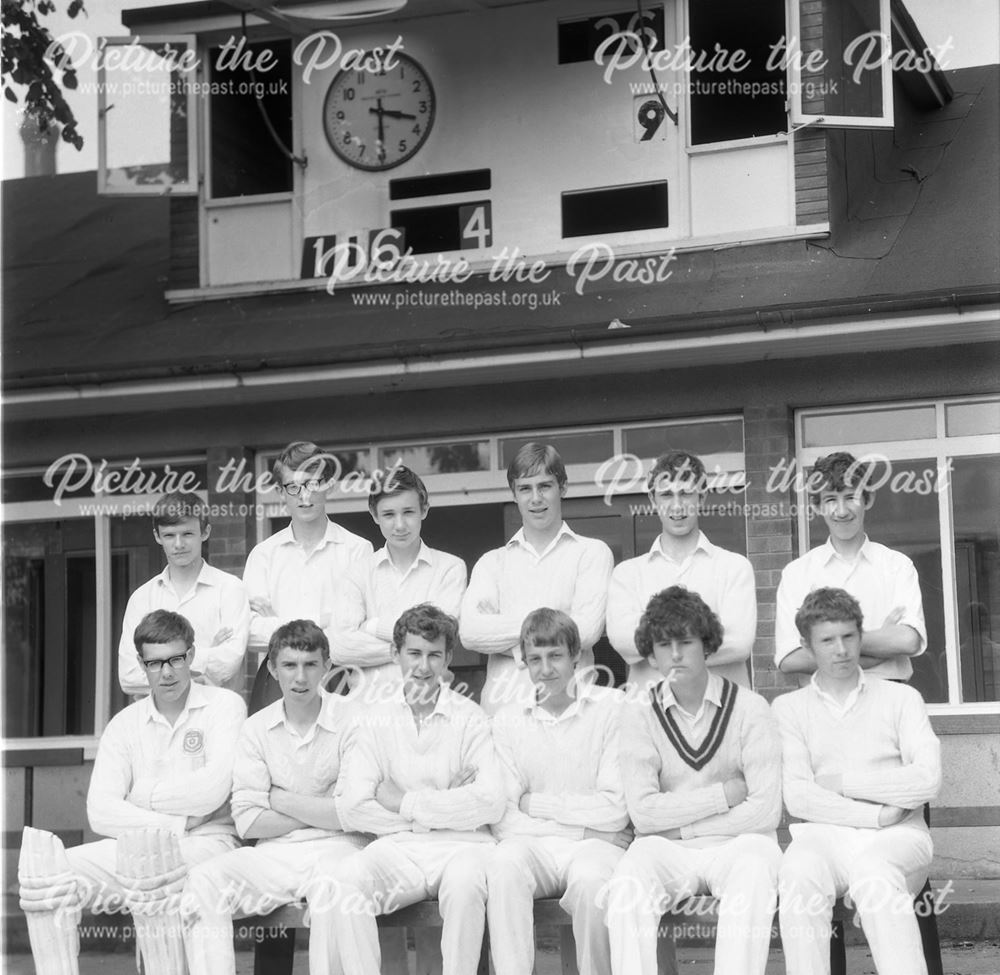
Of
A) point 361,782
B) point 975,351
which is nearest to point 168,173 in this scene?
point 975,351

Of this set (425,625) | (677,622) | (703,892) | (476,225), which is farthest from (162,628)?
(476,225)

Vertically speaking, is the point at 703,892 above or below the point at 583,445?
below

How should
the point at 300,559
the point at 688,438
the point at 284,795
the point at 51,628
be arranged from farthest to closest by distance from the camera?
the point at 51,628
the point at 688,438
the point at 300,559
the point at 284,795

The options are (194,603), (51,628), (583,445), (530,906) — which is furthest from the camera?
(51,628)

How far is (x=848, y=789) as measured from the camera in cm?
529

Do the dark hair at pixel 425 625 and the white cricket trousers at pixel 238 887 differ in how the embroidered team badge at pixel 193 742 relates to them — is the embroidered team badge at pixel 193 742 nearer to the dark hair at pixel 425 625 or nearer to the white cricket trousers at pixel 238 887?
the white cricket trousers at pixel 238 887

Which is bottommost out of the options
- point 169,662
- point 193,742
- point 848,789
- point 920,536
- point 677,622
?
point 848,789

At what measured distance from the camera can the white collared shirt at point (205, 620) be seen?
6191 mm

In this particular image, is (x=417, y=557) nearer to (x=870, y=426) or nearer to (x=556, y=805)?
(x=556, y=805)

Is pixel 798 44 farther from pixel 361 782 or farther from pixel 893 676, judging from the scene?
pixel 361 782

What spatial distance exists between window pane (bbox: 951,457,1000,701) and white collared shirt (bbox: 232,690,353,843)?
13.8 ft

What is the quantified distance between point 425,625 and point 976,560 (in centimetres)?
432

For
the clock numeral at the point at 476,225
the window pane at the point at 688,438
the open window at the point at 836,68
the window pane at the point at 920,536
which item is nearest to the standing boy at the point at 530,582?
the window pane at the point at 688,438

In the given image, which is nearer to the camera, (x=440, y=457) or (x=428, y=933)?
(x=428, y=933)
